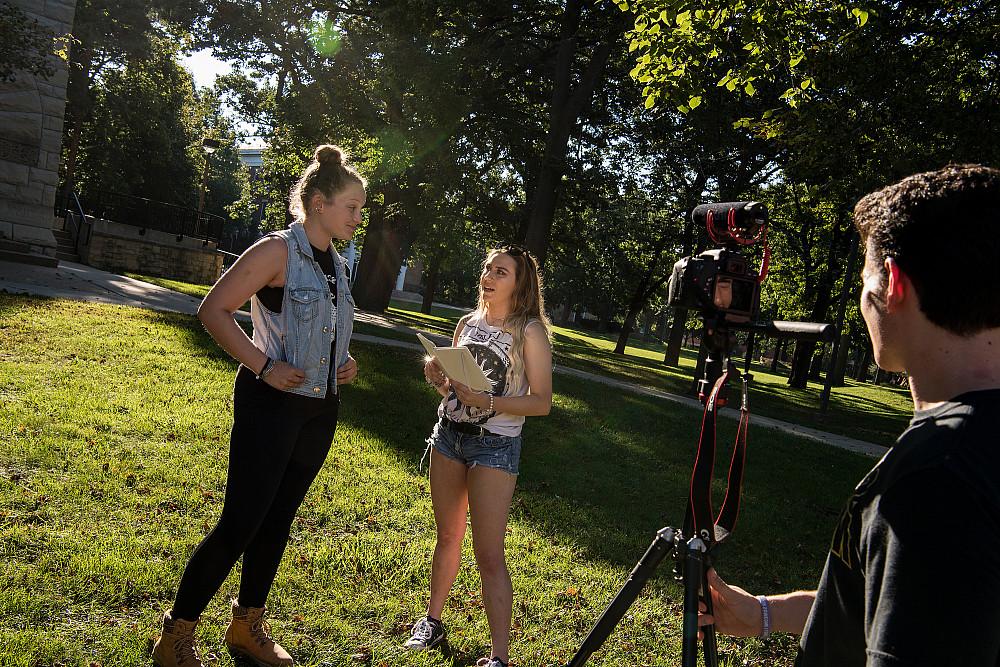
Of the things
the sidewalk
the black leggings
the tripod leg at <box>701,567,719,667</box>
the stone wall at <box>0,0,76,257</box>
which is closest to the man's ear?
the tripod leg at <box>701,567,719,667</box>

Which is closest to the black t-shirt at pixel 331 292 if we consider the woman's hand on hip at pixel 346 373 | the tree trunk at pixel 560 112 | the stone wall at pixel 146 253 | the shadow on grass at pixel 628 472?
the woman's hand on hip at pixel 346 373

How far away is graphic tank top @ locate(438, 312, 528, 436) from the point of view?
352cm

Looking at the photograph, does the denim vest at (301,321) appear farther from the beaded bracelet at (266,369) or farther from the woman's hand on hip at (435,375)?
the woman's hand on hip at (435,375)

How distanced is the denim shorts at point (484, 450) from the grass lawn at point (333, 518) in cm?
110

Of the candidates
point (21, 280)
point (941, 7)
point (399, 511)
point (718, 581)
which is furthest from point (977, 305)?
point (21, 280)

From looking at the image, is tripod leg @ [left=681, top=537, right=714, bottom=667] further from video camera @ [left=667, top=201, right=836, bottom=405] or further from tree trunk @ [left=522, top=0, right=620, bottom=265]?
tree trunk @ [left=522, top=0, right=620, bottom=265]

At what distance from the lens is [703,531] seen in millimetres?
1949

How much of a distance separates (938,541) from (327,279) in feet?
8.86

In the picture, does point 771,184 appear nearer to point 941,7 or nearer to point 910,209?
point 941,7

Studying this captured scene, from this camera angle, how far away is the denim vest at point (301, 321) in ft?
10.2

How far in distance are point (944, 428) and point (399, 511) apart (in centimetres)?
506

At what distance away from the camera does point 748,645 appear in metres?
4.45

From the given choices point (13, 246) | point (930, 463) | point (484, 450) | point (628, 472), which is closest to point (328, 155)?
point (484, 450)

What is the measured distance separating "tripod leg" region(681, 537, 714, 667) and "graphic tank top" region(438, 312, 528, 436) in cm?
167
